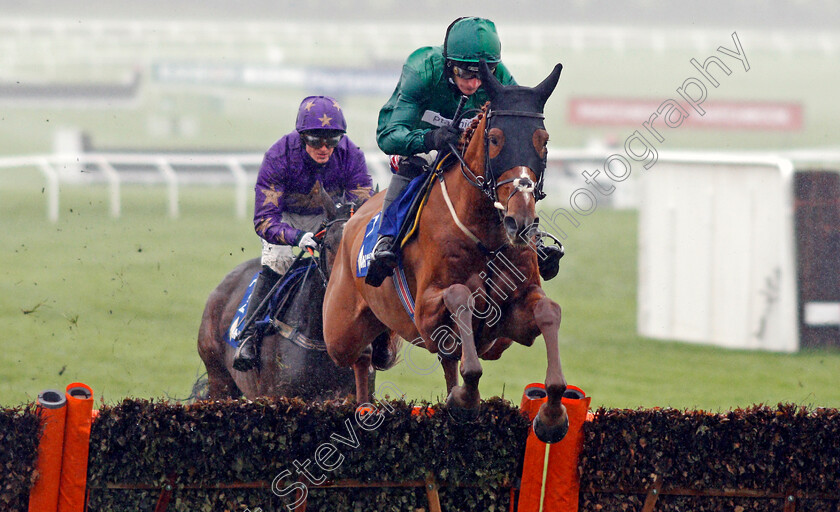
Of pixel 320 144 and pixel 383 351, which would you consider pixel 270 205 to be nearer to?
pixel 320 144

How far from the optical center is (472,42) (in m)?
4.16

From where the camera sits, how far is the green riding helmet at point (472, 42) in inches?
164

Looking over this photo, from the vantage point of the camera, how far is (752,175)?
8.74 meters

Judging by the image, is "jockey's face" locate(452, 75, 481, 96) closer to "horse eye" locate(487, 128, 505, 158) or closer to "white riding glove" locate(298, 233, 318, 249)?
"horse eye" locate(487, 128, 505, 158)

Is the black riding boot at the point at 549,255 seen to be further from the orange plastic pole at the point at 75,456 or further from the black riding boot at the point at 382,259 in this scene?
the orange plastic pole at the point at 75,456

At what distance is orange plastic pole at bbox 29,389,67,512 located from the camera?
3.76 m

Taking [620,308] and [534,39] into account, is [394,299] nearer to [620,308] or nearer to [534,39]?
[620,308]

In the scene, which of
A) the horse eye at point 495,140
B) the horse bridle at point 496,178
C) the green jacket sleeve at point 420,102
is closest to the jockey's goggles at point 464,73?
the green jacket sleeve at point 420,102

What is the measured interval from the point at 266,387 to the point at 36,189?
47.3ft

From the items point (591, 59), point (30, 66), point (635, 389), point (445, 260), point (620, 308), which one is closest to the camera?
point (445, 260)

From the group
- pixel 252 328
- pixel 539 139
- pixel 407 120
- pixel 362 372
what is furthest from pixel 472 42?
pixel 252 328

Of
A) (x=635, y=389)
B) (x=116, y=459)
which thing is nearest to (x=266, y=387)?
(x=116, y=459)

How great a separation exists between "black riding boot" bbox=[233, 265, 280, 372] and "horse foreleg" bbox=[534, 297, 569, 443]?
1.90m

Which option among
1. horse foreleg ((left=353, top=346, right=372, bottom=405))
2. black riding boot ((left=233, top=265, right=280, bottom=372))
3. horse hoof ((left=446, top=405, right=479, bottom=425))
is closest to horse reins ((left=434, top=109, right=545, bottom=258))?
horse hoof ((left=446, top=405, right=479, bottom=425))
